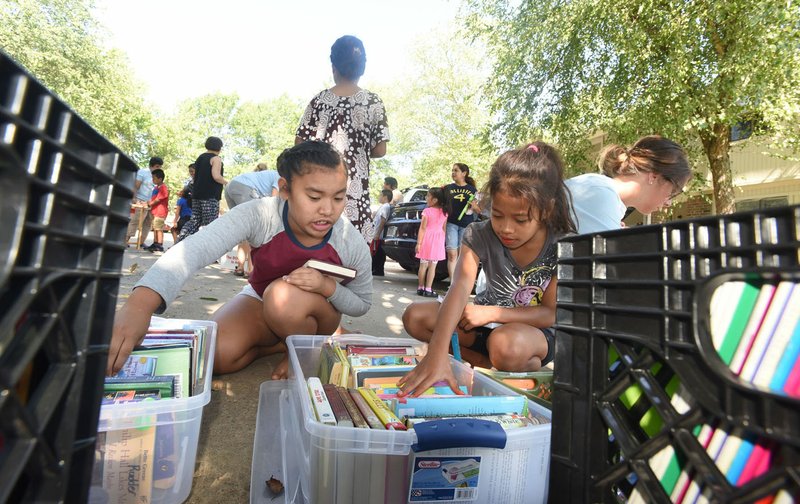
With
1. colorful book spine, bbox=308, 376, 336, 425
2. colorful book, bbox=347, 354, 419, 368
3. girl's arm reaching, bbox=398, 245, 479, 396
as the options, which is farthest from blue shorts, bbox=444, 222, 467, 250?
A: colorful book spine, bbox=308, 376, 336, 425

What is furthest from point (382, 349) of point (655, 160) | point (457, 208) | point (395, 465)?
point (457, 208)

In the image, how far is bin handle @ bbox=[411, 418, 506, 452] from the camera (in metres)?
0.99

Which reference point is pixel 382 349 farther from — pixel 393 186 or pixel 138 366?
pixel 393 186

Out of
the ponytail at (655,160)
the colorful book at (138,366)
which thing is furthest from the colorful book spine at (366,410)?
the ponytail at (655,160)

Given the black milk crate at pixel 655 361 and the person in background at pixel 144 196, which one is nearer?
the black milk crate at pixel 655 361

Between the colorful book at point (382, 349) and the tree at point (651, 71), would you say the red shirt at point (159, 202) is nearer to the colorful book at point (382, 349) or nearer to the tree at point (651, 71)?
the tree at point (651, 71)

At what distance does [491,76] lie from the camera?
32.3ft

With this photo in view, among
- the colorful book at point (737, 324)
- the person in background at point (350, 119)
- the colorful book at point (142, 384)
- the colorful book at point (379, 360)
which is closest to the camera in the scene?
the colorful book at point (737, 324)

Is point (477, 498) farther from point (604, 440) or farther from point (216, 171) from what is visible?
point (216, 171)

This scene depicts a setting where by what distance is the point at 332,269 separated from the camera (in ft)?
7.18

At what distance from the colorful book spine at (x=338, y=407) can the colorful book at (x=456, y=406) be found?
0.54ft

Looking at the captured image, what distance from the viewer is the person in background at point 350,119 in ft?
9.57

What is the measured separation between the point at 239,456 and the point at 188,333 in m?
0.49

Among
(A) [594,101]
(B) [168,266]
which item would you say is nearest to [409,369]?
(B) [168,266]
